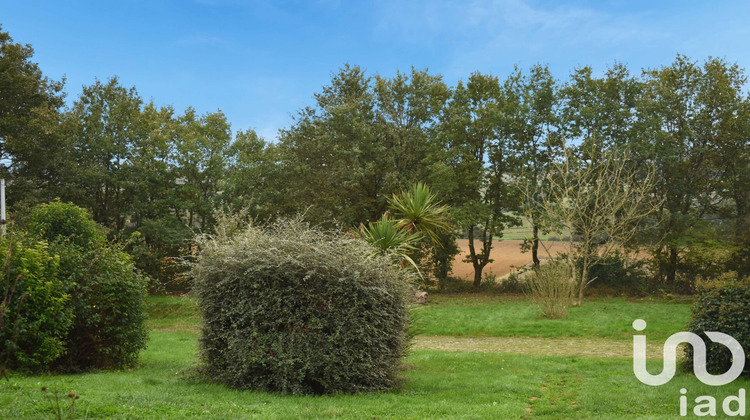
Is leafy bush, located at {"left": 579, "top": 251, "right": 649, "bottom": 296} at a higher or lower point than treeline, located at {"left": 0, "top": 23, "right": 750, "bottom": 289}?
lower

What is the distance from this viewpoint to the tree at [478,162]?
2814 centimetres

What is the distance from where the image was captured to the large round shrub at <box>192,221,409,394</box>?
25.2ft

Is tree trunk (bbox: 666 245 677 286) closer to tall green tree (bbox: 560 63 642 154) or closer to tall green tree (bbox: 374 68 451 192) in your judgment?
tall green tree (bbox: 560 63 642 154)

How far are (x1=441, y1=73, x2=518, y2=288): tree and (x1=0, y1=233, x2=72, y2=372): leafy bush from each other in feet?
66.1

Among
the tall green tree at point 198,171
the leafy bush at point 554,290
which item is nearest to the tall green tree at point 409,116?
the tall green tree at point 198,171

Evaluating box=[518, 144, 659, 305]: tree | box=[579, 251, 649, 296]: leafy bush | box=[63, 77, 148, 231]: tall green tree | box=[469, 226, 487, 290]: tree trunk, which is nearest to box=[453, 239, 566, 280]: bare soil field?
box=[469, 226, 487, 290]: tree trunk

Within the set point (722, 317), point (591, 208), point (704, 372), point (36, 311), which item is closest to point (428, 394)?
point (704, 372)

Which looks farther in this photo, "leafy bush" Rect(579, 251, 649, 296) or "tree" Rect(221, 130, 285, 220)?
"tree" Rect(221, 130, 285, 220)

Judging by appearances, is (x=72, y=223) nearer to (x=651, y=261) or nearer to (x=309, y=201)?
(x=309, y=201)

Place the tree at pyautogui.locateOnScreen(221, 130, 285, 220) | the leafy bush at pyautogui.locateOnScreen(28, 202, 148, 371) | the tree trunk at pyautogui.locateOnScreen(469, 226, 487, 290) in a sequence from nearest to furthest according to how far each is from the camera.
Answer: the leafy bush at pyautogui.locateOnScreen(28, 202, 148, 371), the tree at pyautogui.locateOnScreen(221, 130, 285, 220), the tree trunk at pyautogui.locateOnScreen(469, 226, 487, 290)

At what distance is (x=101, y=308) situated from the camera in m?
9.88

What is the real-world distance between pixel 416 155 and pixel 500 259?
7043 mm

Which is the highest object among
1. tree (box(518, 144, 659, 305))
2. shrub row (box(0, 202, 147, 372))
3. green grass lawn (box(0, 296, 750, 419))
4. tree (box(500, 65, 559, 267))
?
tree (box(500, 65, 559, 267))

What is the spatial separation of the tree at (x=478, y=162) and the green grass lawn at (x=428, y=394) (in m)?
16.7
